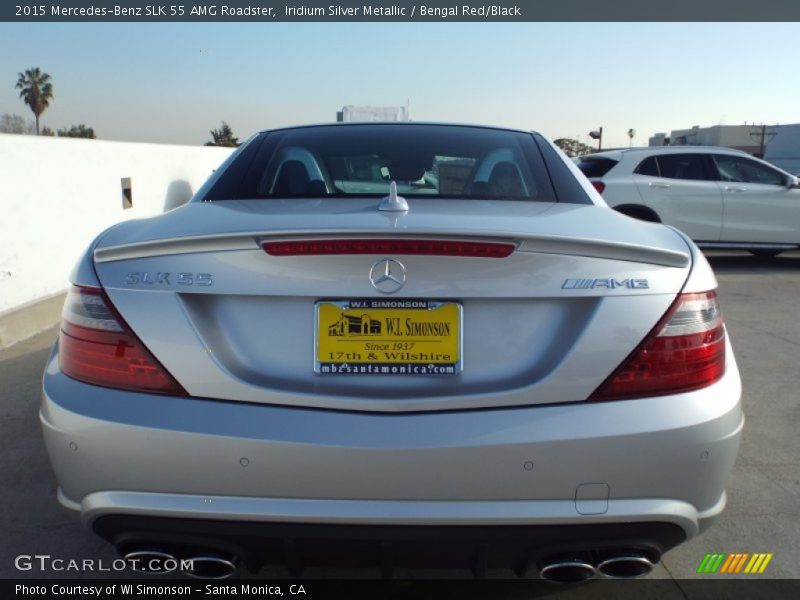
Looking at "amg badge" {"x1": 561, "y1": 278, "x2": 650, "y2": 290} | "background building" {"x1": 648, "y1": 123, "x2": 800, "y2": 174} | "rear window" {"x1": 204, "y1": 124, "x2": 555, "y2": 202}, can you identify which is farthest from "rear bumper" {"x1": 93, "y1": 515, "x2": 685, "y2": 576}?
"background building" {"x1": 648, "y1": 123, "x2": 800, "y2": 174}

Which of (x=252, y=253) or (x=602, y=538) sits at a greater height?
(x=252, y=253)

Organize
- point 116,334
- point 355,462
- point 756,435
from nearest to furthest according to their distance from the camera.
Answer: point 355,462
point 116,334
point 756,435

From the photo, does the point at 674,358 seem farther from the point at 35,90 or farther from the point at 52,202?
the point at 35,90

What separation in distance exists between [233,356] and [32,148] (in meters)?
5.32

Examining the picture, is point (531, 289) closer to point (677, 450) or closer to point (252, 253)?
point (677, 450)

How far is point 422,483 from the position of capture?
1.80m

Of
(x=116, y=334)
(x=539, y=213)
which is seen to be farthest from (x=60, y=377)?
(x=539, y=213)

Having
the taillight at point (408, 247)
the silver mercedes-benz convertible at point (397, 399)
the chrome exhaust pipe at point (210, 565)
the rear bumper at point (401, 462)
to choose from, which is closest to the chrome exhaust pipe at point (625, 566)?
the silver mercedes-benz convertible at point (397, 399)

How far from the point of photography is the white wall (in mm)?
5883

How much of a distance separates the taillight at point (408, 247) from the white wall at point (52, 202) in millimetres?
4867

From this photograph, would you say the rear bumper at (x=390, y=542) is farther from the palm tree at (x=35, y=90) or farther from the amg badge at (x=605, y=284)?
the palm tree at (x=35, y=90)

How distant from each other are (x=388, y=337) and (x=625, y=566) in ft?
2.94

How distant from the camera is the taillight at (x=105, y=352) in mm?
1885

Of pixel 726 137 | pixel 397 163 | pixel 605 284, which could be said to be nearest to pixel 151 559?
pixel 605 284
